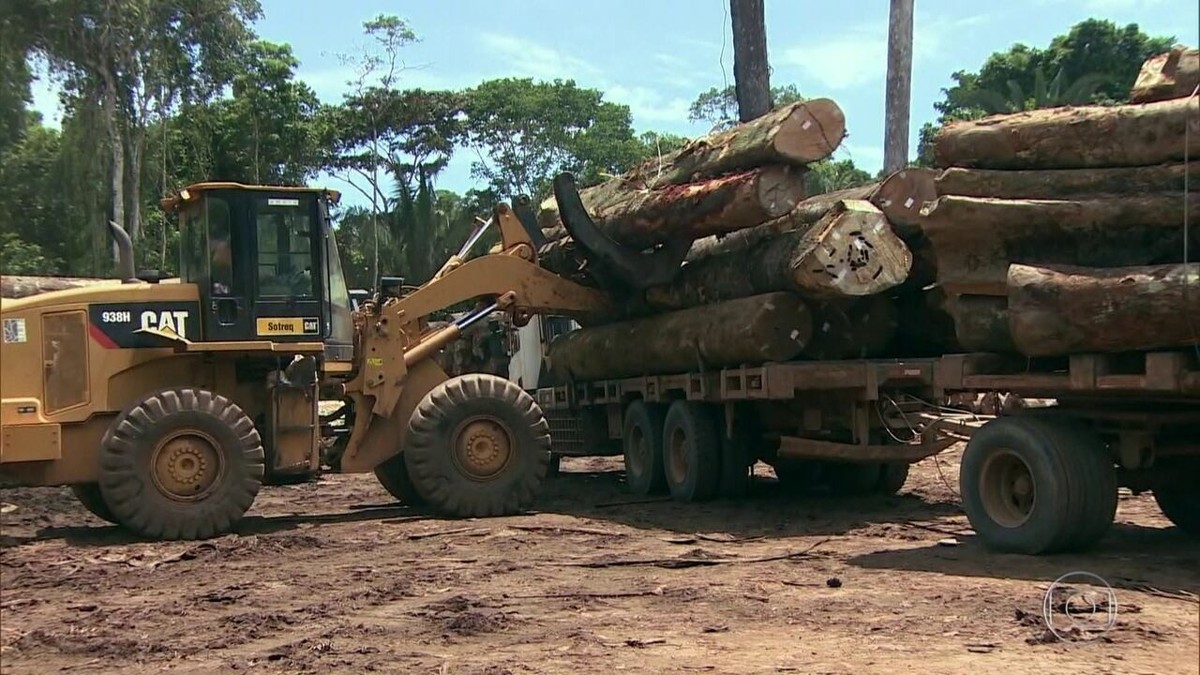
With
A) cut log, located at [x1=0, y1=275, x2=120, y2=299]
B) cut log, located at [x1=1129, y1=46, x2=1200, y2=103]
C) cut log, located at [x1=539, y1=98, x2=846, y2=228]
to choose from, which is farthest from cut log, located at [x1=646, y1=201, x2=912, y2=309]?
cut log, located at [x1=0, y1=275, x2=120, y2=299]

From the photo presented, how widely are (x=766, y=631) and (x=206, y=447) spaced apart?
610 cm

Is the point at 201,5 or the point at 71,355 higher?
the point at 201,5

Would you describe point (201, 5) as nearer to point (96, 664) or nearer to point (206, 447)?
point (206, 447)

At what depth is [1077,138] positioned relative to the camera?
845 centimetres

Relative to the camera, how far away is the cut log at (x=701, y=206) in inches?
434

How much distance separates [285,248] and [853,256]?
16.8ft

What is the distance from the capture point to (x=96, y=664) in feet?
20.5

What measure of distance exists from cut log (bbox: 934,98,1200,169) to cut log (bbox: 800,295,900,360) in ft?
7.64

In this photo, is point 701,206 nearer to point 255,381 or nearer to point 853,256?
point 853,256

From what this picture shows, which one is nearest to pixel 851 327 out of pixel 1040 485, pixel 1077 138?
pixel 1077 138

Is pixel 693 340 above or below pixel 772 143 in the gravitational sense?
below

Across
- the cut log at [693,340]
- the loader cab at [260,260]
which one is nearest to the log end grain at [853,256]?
the cut log at [693,340]

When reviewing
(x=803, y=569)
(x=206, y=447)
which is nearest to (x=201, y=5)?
(x=206, y=447)

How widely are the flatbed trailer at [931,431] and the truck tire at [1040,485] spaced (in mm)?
10
